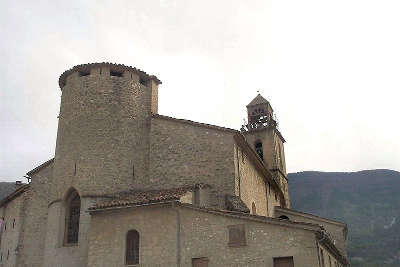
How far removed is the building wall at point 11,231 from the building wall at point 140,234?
8.32m

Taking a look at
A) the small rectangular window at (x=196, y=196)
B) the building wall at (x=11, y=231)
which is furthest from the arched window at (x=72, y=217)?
the small rectangular window at (x=196, y=196)

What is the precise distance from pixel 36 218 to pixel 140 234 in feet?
30.8

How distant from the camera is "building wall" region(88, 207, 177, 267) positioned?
17.7 m

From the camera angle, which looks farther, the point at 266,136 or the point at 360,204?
the point at 360,204

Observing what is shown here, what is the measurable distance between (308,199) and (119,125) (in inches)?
3284

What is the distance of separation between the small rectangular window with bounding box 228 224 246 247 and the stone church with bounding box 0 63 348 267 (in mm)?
38

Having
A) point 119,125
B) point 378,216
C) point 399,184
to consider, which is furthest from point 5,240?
point 399,184

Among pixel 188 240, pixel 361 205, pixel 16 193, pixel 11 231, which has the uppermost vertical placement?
pixel 361 205

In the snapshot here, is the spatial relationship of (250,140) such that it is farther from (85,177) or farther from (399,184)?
(399,184)

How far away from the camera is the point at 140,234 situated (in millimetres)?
18297

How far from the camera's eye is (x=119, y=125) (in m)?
23.1

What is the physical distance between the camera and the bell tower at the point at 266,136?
3947 cm

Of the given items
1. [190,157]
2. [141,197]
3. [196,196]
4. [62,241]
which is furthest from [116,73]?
[62,241]

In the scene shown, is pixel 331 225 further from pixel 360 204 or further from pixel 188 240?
pixel 360 204
